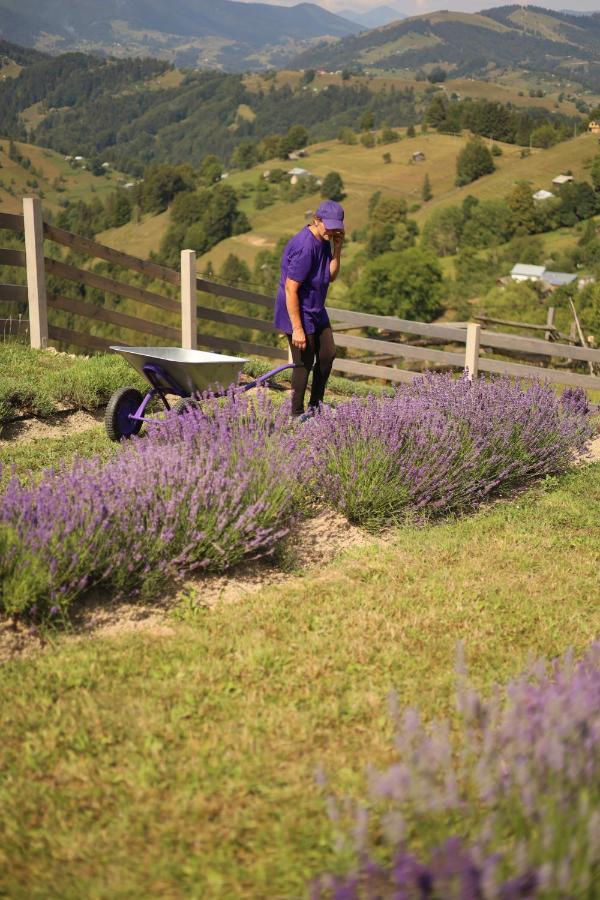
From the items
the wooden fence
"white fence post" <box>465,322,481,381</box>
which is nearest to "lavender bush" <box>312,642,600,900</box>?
the wooden fence

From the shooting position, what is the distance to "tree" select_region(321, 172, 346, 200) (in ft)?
518

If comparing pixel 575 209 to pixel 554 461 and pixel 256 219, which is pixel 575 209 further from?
pixel 554 461

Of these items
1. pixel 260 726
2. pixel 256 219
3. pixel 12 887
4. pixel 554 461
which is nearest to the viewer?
pixel 12 887

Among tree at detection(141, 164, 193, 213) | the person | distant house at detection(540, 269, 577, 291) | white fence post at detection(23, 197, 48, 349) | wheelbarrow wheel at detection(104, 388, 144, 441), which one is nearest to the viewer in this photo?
the person

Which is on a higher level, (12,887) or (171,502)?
(171,502)

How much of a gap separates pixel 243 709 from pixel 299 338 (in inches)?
150

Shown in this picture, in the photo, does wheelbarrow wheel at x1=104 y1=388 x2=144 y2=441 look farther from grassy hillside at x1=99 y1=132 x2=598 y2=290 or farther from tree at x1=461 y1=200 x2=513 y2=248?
grassy hillside at x1=99 y1=132 x2=598 y2=290

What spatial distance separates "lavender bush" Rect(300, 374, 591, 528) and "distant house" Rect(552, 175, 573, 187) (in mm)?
127705

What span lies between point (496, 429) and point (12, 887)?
→ 4623mm

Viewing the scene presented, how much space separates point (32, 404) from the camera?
23.6 feet

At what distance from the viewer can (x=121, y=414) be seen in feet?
21.7

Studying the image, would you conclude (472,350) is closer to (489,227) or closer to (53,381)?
(53,381)

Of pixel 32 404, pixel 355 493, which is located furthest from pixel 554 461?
pixel 32 404

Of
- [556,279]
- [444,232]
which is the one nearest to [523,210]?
[444,232]
